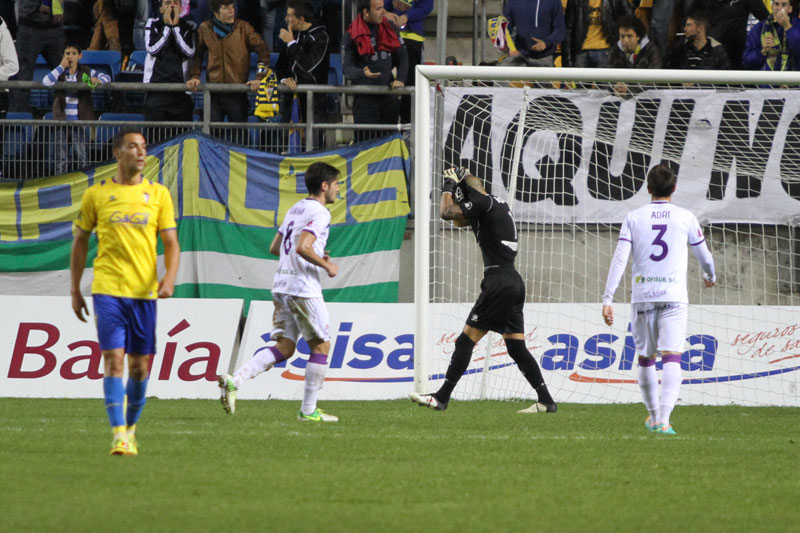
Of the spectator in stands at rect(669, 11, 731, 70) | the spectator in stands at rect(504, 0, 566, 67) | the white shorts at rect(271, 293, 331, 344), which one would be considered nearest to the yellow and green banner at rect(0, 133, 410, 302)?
the spectator in stands at rect(504, 0, 566, 67)

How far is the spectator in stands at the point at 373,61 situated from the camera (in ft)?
47.9

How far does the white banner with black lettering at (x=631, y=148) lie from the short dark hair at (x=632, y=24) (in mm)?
1015

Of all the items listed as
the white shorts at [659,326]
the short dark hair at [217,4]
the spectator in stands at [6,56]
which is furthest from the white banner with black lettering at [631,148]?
the spectator in stands at [6,56]

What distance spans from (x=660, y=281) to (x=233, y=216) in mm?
7145

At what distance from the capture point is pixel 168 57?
14.9 meters

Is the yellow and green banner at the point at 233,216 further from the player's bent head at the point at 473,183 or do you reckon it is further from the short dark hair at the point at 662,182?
the short dark hair at the point at 662,182

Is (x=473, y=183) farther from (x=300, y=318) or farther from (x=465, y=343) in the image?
(x=300, y=318)

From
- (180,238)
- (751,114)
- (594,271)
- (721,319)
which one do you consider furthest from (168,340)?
Answer: (751,114)

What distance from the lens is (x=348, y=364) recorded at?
41.6ft

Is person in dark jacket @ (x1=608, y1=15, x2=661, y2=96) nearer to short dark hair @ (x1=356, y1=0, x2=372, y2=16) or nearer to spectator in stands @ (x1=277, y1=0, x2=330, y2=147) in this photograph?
short dark hair @ (x1=356, y1=0, x2=372, y2=16)

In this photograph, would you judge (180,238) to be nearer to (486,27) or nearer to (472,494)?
(486,27)

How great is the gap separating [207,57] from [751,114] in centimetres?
706

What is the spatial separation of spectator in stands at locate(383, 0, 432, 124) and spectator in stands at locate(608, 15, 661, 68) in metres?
1.07

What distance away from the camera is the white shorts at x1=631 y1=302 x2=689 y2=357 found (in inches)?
324
